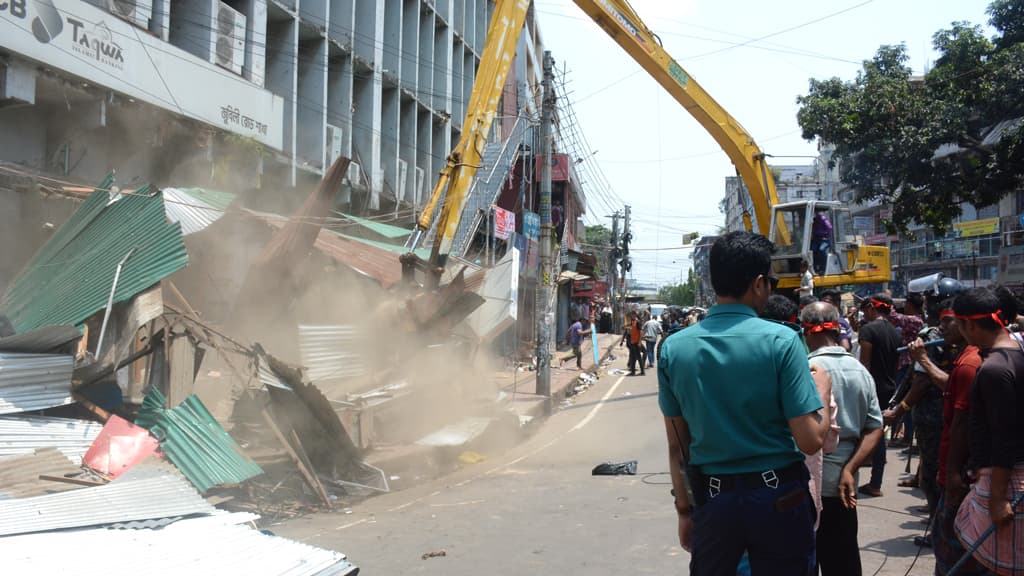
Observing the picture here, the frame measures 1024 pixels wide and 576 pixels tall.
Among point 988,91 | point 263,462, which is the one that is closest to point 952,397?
point 263,462

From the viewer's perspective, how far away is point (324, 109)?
19781 mm

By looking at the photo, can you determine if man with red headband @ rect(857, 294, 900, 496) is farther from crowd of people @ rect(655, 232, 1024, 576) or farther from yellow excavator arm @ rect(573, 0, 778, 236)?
yellow excavator arm @ rect(573, 0, 778, 236)

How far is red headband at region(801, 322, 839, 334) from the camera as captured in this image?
4.14 metres

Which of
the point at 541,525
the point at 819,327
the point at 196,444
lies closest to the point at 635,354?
the point at 541,525

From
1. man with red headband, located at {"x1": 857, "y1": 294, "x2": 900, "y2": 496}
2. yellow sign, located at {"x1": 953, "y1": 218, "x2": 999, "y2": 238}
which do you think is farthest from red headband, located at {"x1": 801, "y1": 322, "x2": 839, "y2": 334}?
yellow sign, located at {"x1": 953, "y1": 218, "x2": 999, "y2": 238}

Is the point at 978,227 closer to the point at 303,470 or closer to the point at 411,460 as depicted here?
the point at 411,460

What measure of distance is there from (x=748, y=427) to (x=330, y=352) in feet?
30.1

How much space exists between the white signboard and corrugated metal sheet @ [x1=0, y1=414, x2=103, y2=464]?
6.52m

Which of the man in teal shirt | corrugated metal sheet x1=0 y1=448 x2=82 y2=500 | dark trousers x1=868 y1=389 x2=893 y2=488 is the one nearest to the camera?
the man in teal shirt

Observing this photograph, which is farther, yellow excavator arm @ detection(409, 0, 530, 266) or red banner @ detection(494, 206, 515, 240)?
red banner @ detection(494, 206, 515, 240)

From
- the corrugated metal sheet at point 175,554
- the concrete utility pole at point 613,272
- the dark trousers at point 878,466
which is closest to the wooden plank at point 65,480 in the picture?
the corrugated metal sheet at point 175,554

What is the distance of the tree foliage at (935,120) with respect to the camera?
A: 57.5ft

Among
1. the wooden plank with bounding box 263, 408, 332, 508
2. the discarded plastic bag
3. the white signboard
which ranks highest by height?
the white signboard

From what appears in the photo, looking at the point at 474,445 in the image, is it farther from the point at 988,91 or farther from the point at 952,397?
the point at 988,91
